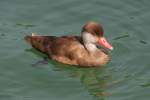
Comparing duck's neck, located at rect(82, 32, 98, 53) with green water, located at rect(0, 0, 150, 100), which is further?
duck's neck, located at rect(82, 32, 98, 53)

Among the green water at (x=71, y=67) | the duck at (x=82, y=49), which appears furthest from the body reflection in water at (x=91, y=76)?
the duck at (x=82, y=49)

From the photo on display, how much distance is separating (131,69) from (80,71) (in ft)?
3.38

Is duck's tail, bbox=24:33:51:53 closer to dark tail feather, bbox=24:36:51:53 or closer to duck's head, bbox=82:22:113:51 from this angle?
dark tail feather, bbox=24:36:51:53

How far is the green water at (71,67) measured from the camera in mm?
10602

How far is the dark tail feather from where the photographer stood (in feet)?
39.3

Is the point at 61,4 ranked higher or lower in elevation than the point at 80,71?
higher

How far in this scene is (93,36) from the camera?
37.7 ft

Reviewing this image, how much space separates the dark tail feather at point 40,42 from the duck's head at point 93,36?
86 centimetres

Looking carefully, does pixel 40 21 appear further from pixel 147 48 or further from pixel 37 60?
pixel 147 48

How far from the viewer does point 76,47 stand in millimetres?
11617

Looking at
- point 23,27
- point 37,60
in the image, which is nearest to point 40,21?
point 23,27

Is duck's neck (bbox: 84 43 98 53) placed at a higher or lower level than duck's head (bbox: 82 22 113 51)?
lower

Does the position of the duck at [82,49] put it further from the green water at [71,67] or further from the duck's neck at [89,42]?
the green water at [71,67]

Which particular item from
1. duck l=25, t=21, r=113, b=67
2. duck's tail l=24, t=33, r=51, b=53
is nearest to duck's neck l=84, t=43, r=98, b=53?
duck l=25, t=21, r=113, b=67
